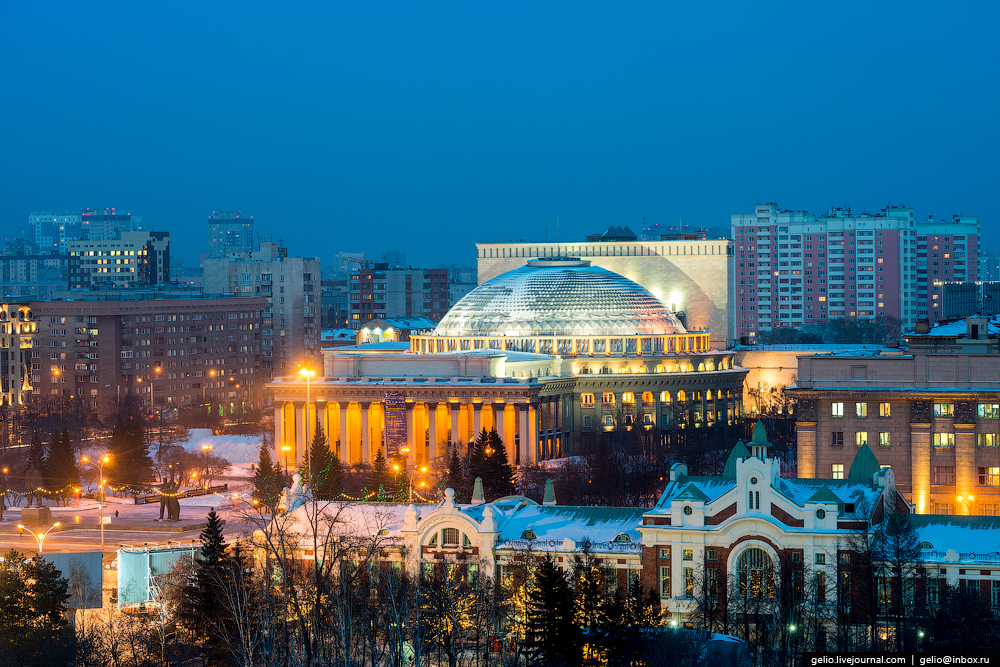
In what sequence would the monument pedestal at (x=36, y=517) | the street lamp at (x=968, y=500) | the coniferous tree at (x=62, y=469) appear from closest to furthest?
the street lamp at (x=968, y=500) < the monument pedestal at (x=36, y=517) < the coniferous tree at (x=62, y=469)

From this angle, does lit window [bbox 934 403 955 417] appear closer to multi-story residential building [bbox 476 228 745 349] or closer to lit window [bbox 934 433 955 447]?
lit window [bbox 934 433 955 447]

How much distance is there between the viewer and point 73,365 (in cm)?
19462

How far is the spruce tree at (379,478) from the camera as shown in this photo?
110 m

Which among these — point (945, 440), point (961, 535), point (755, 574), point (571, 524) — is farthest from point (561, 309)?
point (961, 535)

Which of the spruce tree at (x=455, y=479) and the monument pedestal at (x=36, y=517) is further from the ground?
the spruce tree at (x=455, y=479)

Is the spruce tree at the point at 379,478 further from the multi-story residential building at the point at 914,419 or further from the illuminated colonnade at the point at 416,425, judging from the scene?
the multi-story residential building at the point at 914,419

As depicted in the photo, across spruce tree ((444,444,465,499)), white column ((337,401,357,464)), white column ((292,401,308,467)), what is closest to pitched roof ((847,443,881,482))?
spruce tree ((444,444,465,499))

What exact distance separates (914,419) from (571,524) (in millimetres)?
30569

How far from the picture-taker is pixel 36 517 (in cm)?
10481

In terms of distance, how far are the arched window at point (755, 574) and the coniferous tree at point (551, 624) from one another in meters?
9.01

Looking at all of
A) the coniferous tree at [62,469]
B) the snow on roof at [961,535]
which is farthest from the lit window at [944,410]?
the coniferous tree at [62,469]

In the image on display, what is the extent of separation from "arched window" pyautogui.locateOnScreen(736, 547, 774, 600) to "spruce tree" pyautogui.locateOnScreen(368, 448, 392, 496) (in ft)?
117

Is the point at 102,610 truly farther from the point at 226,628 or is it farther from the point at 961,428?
the point at 961,428

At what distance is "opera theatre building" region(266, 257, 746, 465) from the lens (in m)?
143
